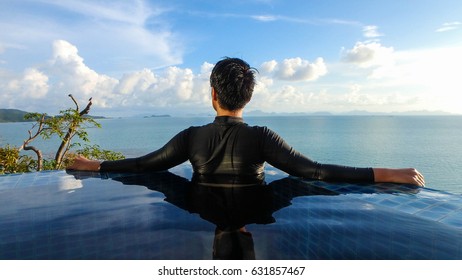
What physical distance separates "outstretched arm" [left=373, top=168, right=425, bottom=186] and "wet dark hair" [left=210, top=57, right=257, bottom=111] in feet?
6.78

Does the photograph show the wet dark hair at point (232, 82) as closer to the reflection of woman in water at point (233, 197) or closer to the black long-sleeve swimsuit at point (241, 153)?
the black long-sleeve swimsuit at point (241, 153)

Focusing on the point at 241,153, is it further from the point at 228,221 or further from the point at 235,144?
the point at 228,221

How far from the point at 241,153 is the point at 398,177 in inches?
88.8

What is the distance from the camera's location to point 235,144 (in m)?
3.42

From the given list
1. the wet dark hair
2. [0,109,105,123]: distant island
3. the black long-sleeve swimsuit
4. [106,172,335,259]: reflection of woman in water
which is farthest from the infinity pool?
[0,109,105,123]: distant island

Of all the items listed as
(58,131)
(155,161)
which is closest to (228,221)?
(155,161)

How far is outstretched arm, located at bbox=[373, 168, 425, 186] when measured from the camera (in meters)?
3.97

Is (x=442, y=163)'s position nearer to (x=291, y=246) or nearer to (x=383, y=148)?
(x=383, y=148)

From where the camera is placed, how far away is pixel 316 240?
2.47 metres

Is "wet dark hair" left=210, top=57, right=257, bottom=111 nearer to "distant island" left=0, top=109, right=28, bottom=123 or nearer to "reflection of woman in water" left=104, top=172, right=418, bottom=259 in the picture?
"reflection of woman in water" left=104, top=172, right=418, bottom=259

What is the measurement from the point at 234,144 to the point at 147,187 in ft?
5.63

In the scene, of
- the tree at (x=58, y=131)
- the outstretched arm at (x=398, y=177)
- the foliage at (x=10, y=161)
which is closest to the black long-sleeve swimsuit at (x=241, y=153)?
the outstretched arm at (x=398, y=177)
